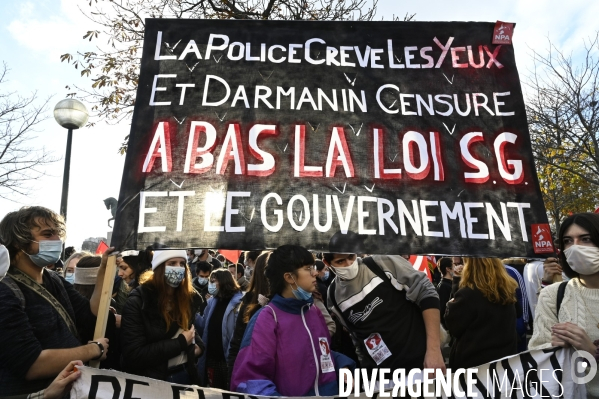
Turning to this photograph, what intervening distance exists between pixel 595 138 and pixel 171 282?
12.3 metres

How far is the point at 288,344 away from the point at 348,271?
26.4 inches

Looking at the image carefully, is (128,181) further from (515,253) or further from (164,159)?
(515,253)

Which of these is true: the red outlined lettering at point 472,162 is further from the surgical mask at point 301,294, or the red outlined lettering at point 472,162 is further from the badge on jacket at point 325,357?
the badge on jacket at point 325,357

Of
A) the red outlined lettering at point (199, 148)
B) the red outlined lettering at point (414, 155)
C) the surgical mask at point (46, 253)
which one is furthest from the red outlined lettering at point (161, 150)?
the red outlined lettering at point (414, 155)

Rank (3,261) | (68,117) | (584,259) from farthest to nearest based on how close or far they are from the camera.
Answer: (68,117), (584,259), (3,261)

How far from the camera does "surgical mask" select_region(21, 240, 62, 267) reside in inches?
109

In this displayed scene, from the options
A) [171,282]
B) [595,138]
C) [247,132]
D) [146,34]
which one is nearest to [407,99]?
[247,132]

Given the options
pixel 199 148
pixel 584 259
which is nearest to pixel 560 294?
pixel 584 259

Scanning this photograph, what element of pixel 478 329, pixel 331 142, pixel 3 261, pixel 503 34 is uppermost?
pixel 503 34

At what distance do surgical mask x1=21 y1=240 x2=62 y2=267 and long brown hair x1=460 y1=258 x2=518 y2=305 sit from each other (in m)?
3.19

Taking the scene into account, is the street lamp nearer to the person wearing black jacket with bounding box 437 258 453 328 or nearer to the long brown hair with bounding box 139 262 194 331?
the long brown hair with bounding box 139 262 194 331

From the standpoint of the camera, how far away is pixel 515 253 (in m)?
3.06

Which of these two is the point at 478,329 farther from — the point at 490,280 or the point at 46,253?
the point at 46,253

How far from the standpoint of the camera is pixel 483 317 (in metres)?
4.16
